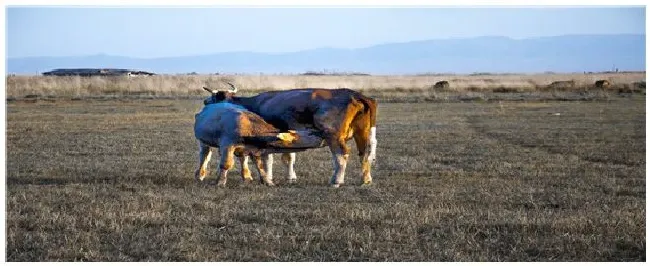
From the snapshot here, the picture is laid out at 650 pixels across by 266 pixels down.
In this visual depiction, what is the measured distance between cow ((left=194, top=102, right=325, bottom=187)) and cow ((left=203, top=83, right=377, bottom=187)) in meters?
0.19

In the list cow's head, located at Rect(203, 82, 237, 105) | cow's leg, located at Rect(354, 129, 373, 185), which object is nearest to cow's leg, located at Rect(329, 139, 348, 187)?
cow's leg, located at Rect(354, 129, 373, 185)

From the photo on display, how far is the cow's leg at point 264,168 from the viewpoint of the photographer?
529 inches

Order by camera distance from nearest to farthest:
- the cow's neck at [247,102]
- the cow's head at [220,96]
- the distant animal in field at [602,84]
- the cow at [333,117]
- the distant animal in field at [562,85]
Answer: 1. the cow at [333,117]
2. the cow's neck at [247,102]
3. the cow's head at [220,96]
4. the distant animal in field at [602,84]
5. the distant animal in field at [562,85]

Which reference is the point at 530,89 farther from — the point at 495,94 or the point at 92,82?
the point at 92,82

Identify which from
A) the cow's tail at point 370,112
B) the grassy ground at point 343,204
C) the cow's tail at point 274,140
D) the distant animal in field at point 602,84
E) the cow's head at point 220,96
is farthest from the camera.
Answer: the distant animal in field at point 602,84

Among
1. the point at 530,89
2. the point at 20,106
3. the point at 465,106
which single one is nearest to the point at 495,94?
the point at 530,89

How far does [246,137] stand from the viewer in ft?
43.1

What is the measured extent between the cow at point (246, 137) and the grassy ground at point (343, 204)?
1.51 feet

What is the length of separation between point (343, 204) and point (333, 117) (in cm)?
196

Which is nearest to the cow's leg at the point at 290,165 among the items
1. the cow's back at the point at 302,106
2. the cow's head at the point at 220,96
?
the cow's back at the point at 302,106

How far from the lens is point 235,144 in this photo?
1312 centimetres

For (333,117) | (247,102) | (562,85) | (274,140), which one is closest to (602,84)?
(562,85)

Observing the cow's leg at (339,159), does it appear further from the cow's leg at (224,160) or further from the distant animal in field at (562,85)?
the distant animal in field at (562,85)

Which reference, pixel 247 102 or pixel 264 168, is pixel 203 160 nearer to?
pixel 264 168
